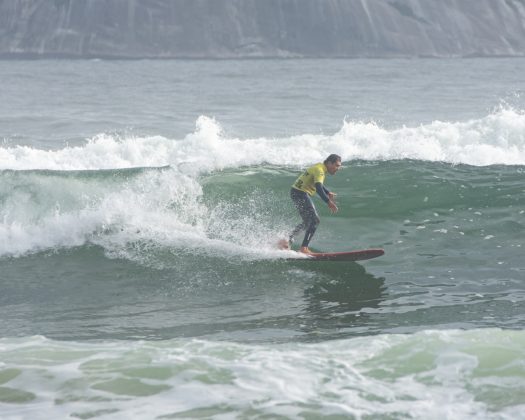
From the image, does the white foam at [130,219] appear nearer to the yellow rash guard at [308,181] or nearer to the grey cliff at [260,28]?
the yellow rash guard at [308,181]

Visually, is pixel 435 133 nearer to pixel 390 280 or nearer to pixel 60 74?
pixel 390 280

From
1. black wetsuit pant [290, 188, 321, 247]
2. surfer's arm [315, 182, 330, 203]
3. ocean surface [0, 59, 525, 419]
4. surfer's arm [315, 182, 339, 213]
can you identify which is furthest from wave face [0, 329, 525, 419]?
black wetsuit pant [290, 188, 321, 247]

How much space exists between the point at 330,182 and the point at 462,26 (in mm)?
90149

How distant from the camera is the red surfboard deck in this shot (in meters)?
11.8

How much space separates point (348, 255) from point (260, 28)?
3576 inches

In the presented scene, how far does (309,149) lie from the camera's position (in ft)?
72.0

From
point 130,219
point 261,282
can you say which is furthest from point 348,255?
point 130,219

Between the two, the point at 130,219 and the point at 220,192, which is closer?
the point at 130,219

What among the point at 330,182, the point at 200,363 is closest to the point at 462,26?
the point at 330,182

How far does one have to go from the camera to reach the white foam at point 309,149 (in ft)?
66.6

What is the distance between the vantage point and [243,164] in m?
18.4

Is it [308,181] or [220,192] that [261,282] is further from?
[220,192]

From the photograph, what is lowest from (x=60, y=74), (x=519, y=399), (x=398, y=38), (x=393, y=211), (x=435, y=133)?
(x=519, y=399)

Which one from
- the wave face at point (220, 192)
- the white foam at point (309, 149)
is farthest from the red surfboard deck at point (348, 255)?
the white foam at point (309, 149)
